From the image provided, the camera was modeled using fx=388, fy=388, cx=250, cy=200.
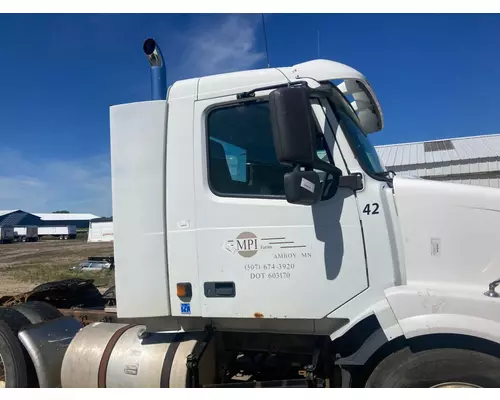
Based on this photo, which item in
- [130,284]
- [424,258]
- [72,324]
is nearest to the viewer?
[424,258]

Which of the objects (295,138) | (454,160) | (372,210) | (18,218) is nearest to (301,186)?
(295,138)

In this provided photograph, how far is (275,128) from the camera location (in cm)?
223

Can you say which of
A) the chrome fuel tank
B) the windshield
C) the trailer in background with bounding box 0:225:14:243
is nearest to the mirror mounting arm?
the windshield

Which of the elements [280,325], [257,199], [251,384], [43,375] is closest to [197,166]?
[257,199]

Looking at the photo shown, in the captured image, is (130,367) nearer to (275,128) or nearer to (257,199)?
(257,199)

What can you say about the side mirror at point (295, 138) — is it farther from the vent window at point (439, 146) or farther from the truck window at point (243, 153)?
the vent window at point (439, 146)

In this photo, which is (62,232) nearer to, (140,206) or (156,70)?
(156,70)

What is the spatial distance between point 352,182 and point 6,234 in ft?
211

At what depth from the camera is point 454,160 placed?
1045 centimetres

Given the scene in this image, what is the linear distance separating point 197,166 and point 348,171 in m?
1.02

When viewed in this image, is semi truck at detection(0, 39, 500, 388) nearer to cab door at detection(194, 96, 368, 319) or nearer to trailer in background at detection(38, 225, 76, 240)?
cab door at detection(194, 96, 368, 319)

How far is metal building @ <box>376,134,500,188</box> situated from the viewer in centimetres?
978

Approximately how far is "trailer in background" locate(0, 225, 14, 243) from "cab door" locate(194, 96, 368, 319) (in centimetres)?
6260

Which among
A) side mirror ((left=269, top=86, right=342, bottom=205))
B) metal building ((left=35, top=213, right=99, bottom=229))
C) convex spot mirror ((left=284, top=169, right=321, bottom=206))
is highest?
metal building ((left=35, top=213, right=99, bottom=229))
